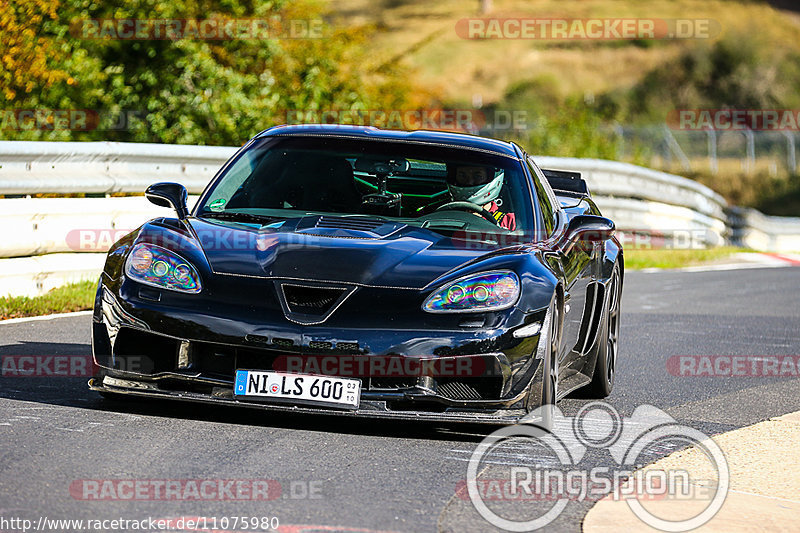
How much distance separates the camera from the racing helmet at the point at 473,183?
24.1 feet

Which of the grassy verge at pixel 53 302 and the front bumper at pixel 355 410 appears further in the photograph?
the grassy verge at pixel 53 302

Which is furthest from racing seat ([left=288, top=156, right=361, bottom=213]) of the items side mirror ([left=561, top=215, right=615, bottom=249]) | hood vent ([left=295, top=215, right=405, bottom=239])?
side mirror ([left=561, top=215, right=615, bottom=249])

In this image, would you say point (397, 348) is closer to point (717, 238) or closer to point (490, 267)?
point (490, 267)

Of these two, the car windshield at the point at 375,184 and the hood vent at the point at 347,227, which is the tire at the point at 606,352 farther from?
the hood vent at the point at 347,227

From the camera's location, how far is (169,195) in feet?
23.3

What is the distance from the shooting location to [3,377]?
281 inches

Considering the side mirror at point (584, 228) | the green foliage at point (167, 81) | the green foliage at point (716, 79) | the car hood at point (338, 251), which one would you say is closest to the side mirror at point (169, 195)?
the car hood at point (338, 251)

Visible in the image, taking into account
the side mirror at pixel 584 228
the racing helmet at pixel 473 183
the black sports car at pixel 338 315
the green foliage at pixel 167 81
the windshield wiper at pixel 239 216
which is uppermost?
the green foliage at pixel 167 81

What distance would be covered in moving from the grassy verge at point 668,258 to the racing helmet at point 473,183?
11.2 meters

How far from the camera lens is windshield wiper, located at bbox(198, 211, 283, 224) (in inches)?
268

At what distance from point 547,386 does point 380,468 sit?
3.60 feet

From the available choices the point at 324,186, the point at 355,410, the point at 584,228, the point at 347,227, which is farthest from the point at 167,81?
the point at 355,410

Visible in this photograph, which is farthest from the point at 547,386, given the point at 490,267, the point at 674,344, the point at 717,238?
the point at 717,238

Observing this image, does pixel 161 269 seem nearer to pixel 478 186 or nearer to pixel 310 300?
pixel 310 300
